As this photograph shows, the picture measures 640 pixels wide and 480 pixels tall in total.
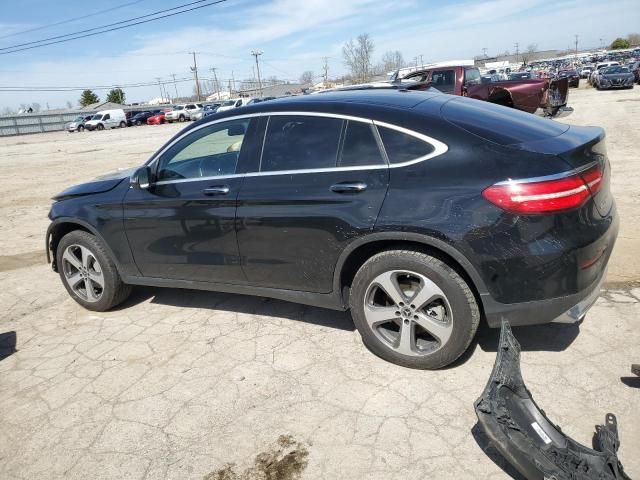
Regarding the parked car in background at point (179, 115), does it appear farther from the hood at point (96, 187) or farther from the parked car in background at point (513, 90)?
the hood at point (96, 187)

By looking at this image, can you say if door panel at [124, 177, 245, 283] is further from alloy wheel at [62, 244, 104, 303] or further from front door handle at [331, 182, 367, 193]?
front door handle at [331, 182, 367, 193]

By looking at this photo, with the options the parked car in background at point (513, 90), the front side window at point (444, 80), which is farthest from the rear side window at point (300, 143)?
the front side window at point (444, 80)

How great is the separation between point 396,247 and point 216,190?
141 cm

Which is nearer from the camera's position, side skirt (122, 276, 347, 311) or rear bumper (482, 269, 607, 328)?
Result: rear bumper (482, 269, 607, 328)

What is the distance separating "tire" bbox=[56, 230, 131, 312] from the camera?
4484 millimetres

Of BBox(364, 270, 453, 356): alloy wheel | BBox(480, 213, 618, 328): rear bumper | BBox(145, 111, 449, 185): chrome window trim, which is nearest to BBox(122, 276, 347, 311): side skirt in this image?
BBox(364, 270, 453, 356): alloy wheel

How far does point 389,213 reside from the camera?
3.06m

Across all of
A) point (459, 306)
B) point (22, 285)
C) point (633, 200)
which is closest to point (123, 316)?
point (22, 285)

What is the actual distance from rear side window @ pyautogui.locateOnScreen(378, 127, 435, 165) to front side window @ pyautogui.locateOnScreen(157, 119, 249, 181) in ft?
3.77

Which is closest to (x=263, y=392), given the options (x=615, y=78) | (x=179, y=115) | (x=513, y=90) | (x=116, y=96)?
(x=513, y=90)

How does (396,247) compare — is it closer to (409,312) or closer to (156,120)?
(409,312)

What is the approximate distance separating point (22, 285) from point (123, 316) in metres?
1.80

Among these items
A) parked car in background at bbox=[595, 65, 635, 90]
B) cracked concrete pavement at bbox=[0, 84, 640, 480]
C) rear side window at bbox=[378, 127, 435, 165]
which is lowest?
parked car in background at bbox=[595, 65, 635, 90]

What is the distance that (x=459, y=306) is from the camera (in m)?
2.99
